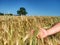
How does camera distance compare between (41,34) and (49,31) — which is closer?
(41,34)

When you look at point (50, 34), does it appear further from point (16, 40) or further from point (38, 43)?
point (16, 40)

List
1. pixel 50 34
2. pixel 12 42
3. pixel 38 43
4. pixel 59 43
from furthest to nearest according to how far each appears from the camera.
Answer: pixel 50 34 → pixel 59 43 → pixel 38 43 → pixel 12 42

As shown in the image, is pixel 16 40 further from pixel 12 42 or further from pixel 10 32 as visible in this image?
pixel 10 32

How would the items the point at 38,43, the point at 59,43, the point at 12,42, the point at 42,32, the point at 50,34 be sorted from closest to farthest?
1. the point at 12,42
2. the point at 38,43
3. the point at 59,43
4. the point at 42,32
5. the point at 50,34

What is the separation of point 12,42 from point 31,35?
165 mm

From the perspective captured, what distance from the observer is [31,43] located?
1.71 m

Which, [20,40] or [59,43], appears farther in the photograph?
[59,43]

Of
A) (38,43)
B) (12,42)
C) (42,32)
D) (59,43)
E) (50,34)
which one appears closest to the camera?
(12,42)

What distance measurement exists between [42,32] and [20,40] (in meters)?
0.48

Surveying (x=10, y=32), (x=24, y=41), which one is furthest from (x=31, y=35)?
(x=10, y=32)

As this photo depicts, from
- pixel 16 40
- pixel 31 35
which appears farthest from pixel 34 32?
pixel 16 40

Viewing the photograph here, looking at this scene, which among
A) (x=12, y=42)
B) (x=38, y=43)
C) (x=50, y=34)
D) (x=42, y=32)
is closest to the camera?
(x=12, y=42)

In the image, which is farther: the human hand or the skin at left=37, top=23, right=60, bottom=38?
the skin at left=37, top=23, right=60, bottom=38

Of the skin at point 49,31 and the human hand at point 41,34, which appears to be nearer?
the human hand at point 41,34
